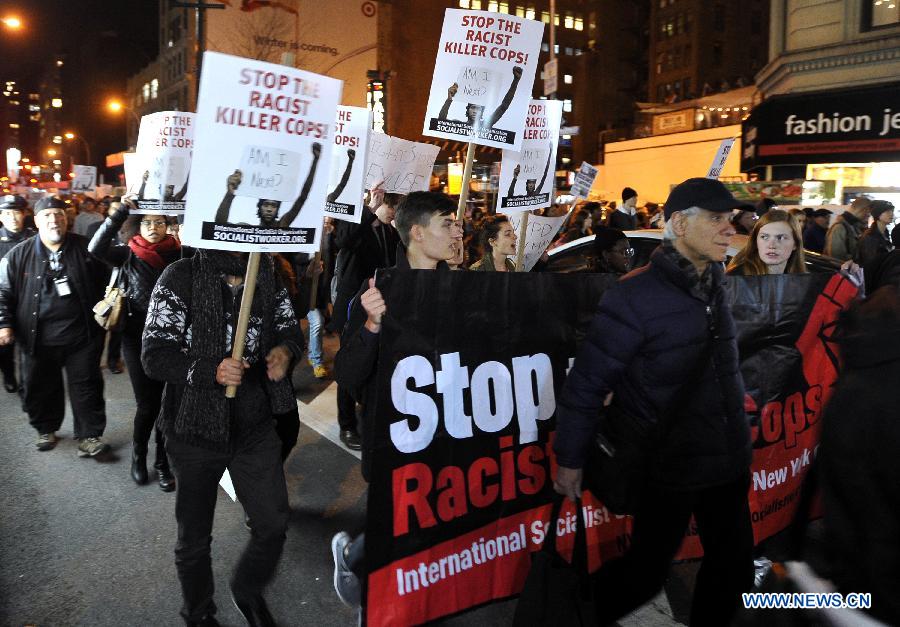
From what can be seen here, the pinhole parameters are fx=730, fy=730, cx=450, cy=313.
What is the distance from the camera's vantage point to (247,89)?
313 centimetres

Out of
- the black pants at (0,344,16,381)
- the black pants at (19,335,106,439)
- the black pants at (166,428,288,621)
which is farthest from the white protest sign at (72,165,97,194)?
the black pants at (166,428,288,621)

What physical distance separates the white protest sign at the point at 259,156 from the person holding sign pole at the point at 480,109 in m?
2.39

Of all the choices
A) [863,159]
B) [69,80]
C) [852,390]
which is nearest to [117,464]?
[852,390]

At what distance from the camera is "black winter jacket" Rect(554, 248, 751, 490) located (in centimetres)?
294

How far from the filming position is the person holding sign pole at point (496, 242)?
5828 mm

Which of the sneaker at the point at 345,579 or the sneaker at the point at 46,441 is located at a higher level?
the sneaker at the point at 345,579

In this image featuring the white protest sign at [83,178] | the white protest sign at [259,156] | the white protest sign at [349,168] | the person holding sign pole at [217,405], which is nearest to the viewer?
the white protest sign at [259,156]

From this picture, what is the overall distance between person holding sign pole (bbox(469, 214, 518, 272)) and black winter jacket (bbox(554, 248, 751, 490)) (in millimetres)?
2807

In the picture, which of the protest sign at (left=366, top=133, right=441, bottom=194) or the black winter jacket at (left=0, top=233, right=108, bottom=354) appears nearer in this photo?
the black winter jacket at (left=0, top=233, right=108, bottom=354)

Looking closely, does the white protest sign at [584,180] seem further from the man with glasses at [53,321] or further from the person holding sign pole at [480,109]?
the man with glasses at [53,321]

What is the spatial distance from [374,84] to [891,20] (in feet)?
81.9

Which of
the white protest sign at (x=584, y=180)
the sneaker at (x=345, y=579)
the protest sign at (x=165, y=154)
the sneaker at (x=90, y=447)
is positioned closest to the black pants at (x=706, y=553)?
the sneaker at (x=345, y=579)

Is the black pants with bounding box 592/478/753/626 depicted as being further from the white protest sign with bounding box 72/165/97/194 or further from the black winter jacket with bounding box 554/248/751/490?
the white protest sign with bounding box 72/165/97/194

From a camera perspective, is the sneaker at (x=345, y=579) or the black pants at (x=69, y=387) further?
the black pants at (x=69, y=387)
